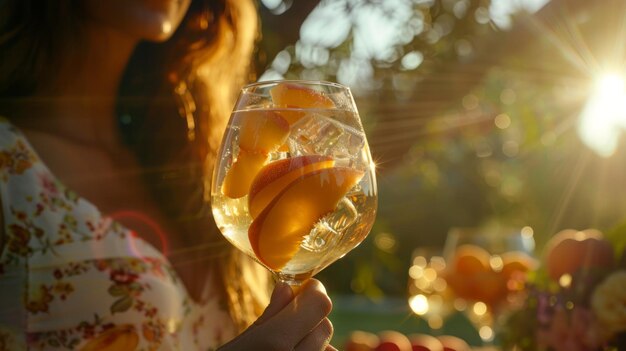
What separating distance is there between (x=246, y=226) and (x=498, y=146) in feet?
44.7

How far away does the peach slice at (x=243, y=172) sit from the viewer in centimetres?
112

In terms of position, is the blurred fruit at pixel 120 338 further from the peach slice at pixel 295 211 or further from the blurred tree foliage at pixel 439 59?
the blurred tree foliage at pixel 439 59

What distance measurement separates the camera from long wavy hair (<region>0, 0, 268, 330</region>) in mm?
2301

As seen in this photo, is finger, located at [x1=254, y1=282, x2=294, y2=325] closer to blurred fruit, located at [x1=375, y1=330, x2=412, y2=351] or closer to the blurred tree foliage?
blurred fruit, located at [x1=375, y1=330, x2=412, y2=351]

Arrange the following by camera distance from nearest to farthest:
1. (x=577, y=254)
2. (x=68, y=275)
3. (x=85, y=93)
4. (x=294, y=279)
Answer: (x=294, y=279), (x=68, y=275), (x=577, y=254), (x=85, y=93)

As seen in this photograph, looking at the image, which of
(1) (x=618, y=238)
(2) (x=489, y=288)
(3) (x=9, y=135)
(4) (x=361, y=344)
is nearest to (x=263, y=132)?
(3) (x=9, y=135)

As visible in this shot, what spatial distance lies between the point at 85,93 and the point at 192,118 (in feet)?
1.15

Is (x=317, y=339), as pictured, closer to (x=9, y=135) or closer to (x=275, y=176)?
(x=275, y=176)

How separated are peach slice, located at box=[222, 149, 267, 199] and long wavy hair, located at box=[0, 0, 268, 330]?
1.15m

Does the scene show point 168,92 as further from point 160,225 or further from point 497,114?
point 497,114

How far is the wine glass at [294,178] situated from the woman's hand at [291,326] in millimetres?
55

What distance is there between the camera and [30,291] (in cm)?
186

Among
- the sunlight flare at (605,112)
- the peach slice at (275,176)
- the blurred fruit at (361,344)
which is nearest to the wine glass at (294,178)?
the peach slice at (275,176)

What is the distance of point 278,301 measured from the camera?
112cm
